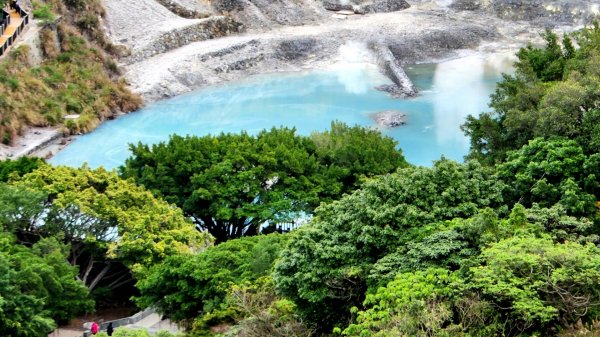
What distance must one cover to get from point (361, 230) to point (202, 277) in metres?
7.26

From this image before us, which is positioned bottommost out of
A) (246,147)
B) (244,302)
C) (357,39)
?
(357,39)

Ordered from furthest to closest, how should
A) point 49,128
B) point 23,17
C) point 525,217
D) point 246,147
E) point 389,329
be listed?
point 23,17 → point 49,128 → point 246,147 → point 525,217 → point 389,329

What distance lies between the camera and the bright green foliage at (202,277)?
116 ft

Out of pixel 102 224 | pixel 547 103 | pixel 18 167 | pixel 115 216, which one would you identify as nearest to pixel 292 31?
pixel 18 167

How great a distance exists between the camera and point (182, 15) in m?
94.6

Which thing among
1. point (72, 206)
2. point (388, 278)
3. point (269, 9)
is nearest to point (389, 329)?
point (388, 278)

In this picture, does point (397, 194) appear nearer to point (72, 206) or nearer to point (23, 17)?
point (72, 206)

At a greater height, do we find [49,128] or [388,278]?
[388,278]

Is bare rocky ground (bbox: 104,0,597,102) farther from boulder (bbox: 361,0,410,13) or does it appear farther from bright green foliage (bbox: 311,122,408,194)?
bright green foliage (bbox: 311,122,408,194)

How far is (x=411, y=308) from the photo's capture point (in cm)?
2584

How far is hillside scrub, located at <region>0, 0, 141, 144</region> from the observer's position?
7062 cm

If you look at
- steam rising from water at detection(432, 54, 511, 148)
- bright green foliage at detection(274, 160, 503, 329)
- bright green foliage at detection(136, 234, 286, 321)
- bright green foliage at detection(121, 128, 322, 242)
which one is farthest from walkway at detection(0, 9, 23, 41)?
bright green foliage at detection(274, 160, 503, 329)

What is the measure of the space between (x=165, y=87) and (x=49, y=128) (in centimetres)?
1311

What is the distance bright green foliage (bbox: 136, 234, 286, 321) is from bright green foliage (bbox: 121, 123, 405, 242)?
36.3 ft
